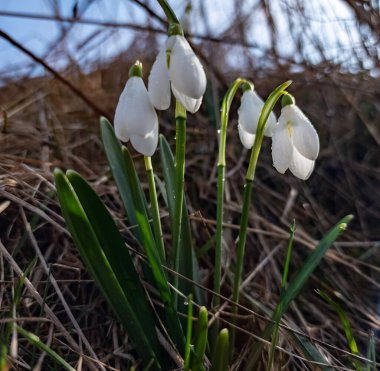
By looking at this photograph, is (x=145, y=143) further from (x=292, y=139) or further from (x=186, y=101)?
(x=292, y=139)

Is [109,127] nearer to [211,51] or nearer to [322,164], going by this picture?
[322,164]

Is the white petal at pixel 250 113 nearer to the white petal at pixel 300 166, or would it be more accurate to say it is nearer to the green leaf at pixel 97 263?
the white petal at pixel 300 166

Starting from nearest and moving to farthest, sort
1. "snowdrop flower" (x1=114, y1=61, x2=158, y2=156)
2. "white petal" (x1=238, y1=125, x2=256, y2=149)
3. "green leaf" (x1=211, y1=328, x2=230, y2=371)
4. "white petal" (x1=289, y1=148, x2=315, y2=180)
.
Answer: "green leaf" (x1=211, y1=328, x2=230, y2=371)
"snowdrop flower" (x1=114, y1=61, x2=158, y2=156)
"white petal" (x1=289, y1=148, x2=315, y2=180)
"white petal" (x1=238, y1=125, x2=256, y2=149)

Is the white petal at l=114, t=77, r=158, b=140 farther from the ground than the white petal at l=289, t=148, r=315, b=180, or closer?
farther from the ground

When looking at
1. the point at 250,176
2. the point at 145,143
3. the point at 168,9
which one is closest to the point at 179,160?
the point at 145,143

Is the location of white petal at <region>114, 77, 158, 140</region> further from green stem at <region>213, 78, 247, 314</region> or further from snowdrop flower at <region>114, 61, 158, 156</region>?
green stem at <region>213, 78, 247, 314</region>

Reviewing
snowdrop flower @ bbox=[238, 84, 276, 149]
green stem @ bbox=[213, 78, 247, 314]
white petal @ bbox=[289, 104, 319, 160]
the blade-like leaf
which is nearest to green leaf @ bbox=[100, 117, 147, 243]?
the blade-like leaf
